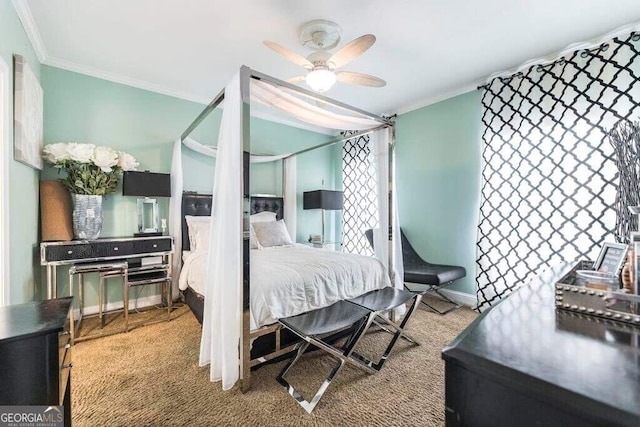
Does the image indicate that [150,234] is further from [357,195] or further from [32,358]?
[357,195]

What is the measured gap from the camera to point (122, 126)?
3.04m

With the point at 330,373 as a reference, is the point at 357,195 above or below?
above

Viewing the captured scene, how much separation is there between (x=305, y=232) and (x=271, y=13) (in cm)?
319

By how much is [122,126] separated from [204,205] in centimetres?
122


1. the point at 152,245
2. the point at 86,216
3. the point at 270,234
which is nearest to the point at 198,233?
the point at 152,245

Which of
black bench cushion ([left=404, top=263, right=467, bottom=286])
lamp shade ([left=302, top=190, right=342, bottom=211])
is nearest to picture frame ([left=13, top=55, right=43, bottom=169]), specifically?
lamp shade ([left=302, top=190, right=342, bottom=211])

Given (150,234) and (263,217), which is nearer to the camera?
(150,234)

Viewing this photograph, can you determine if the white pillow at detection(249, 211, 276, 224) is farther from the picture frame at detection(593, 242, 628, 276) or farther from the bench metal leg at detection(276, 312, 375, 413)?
the picture frame at detection(593, 242, 628, 276)

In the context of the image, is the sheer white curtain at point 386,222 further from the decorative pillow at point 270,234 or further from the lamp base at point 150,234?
the lamp base at point 150,234

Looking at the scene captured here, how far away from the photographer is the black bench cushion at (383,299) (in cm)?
207

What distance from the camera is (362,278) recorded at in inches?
95.0

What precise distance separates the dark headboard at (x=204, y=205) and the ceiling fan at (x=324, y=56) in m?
2.11

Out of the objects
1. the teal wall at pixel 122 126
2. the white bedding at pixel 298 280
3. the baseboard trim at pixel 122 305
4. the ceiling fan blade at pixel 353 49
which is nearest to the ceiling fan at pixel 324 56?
the ceiling fan blade at pixel 353 49

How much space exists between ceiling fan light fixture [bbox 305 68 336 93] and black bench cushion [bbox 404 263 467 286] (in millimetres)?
2161
